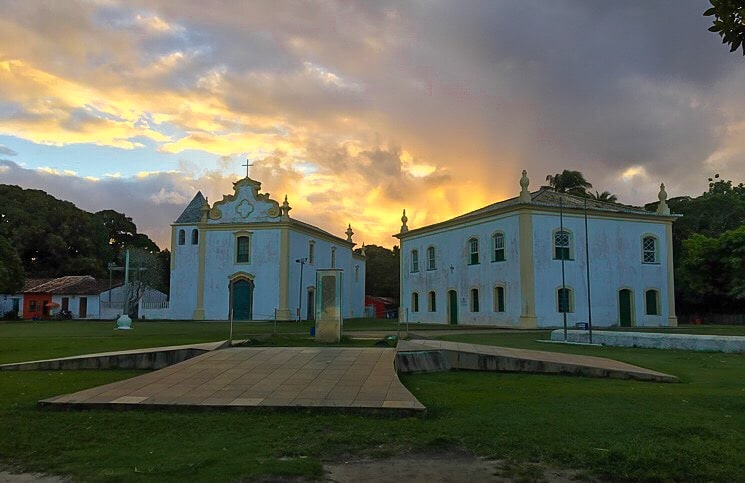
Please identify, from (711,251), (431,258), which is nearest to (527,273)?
(431,258)

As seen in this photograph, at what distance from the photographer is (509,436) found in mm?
6188

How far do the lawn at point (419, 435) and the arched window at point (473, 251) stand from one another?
24655 mm

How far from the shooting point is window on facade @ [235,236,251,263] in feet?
132

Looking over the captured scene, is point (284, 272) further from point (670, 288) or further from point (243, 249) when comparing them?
point (670, 288)

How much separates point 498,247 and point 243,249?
17205 millimetres

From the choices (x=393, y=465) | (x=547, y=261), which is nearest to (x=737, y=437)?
(x=393, y=465)

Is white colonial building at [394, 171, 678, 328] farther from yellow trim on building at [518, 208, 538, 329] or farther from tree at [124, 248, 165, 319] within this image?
tree at [124, 248, 165, 319]

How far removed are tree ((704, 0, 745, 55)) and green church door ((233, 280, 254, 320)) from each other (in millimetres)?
36719

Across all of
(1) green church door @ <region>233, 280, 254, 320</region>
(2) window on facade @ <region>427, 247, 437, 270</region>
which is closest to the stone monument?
(2) window on facade @ <region>427, 247, 437, 270</region>

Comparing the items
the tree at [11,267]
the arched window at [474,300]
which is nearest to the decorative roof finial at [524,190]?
the arched window at [474,300]

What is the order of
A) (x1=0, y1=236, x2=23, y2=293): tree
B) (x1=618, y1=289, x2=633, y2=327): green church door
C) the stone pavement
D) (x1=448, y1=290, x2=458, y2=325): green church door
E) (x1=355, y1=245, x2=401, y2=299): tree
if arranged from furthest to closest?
(x1=355, y1=245, x2=401, y2=299): tree → (x1=0, y1=236, x2=23, y2=293): tree → (x1=448, y1=290, x2=458, y2=325): green church door → (x1=618, y1=289, x2=633, y2=327): green church door → the stone pavement

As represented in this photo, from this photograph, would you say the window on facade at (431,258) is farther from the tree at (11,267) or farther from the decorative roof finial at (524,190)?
the tree at (11,267)

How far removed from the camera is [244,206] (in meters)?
40.9

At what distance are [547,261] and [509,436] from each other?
25519 mm
